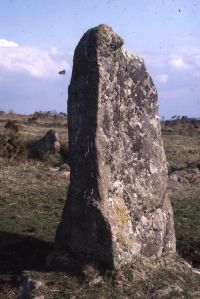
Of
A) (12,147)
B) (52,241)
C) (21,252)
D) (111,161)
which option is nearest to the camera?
(111,161)

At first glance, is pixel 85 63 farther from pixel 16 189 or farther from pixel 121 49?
pixel 16 189

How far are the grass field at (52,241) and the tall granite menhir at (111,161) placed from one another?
0.36m

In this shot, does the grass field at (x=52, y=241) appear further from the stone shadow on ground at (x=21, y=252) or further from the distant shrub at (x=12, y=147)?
the distant shrub at (x=12, y=147)

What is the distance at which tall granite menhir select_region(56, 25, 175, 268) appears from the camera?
359 inches

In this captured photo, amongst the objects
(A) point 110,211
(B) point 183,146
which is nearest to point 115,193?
(A) point 110,211

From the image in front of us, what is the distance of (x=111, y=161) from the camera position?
30.5 feet

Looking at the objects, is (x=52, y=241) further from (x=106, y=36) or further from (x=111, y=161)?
(x=106, y=36)

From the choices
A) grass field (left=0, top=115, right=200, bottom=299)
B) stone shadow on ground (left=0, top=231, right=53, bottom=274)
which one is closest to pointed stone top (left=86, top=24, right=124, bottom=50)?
grass field (left=0, top=115, right=200, bottom=299)

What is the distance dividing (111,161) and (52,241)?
2.83 meters

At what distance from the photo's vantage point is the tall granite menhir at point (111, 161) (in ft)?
29.9

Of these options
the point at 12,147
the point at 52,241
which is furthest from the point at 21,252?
the point at 12,147

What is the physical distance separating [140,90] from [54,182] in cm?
761

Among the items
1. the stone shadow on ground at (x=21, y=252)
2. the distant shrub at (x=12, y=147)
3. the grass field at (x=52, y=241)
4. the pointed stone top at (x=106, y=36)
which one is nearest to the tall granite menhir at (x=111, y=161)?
the pointed stone top at (x=106, y=36)

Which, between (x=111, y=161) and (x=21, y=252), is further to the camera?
(x=21, y=252)
